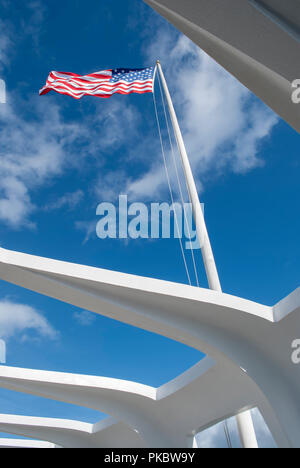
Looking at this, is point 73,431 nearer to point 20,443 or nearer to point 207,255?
point 20,443

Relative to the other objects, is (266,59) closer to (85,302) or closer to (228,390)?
(85,302)

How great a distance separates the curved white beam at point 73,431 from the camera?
16734 mm

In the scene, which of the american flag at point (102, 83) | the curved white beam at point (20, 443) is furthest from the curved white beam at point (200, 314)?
the curved white beam at point (20, 443)

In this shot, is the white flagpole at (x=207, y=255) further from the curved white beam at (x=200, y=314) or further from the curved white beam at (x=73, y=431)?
the curved white beam at (x=73, y=431)

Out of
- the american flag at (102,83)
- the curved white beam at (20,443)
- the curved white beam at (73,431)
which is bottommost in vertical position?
the curved white beam at (73,431)

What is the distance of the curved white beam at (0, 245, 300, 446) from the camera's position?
26.5 ft

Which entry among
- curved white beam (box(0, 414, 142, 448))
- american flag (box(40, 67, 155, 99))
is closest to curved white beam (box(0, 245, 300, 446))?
american flag (box(40, 67, 155, 99))

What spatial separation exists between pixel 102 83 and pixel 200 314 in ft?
27.3

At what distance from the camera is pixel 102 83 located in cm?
1307

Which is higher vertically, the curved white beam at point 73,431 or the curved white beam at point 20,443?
the curved white beam at point 20,443

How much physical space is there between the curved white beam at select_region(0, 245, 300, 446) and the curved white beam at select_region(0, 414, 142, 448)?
866cm

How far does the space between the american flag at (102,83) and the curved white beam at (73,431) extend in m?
12.8

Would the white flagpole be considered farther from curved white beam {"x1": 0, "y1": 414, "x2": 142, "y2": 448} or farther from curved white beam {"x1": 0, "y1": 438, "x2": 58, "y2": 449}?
curved white beam {"x1": 0, "y1": 438, "x2": 58, "y2": 449}

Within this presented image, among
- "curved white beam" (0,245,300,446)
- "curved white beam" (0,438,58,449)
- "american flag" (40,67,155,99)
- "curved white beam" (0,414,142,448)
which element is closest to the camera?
"curved white beam" (0,245,300,446)
